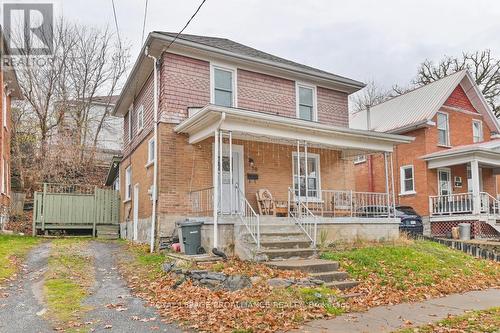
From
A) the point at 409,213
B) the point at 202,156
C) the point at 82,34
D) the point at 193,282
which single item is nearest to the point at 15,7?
the point at 82,34

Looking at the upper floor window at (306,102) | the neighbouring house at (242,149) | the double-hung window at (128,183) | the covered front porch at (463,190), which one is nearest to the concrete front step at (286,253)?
the neighbouring house at (242,149)

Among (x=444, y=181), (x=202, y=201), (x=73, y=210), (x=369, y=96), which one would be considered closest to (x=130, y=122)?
(x=73, y=210)

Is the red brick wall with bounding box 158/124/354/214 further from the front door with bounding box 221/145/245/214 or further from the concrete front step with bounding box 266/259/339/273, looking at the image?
the concrete front step with bounding box 266/259/339/273

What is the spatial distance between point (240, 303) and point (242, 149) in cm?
767

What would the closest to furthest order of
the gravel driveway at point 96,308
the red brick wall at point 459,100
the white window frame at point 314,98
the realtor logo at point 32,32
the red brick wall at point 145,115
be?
the gravel driveway at point 96,308
the red brick wall at point 145,115
the white window frame at point 314,98
the red brick wall at point 459,100
the realtor logo at point 32,32

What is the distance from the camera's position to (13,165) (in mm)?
25672

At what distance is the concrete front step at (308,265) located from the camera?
9.02 m

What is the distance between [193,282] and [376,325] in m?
3.69

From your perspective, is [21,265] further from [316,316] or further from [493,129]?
[493,129]

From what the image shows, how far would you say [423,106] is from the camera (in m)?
22.3

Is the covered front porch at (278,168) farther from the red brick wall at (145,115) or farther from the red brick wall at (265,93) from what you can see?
the red brick wall at (145,115)

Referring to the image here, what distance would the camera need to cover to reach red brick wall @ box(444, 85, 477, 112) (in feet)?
75.6

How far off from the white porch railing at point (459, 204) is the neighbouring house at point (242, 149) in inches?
233

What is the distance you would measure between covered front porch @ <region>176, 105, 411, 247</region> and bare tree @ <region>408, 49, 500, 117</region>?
2294cm
